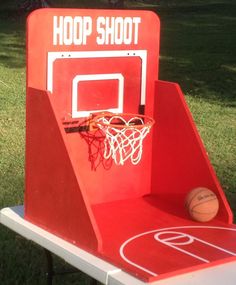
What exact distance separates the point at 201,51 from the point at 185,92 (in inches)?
235

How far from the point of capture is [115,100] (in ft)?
11.7

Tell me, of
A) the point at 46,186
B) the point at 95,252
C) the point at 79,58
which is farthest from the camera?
Answer: the point at 79,58

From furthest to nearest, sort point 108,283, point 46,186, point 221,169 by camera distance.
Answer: point 221,169 < point 46,186 < point 108,283

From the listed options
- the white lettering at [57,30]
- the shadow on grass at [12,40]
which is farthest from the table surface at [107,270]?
the shadow on grass at [12,40]

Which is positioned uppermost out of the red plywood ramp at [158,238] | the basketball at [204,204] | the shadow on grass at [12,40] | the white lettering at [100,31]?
the white lettering at [100,31]

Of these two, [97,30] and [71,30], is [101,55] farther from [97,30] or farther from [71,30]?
[71,30]

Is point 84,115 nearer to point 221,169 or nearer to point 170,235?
point 170,235

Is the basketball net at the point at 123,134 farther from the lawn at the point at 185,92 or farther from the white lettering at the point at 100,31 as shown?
the lawn at the point at 185,92

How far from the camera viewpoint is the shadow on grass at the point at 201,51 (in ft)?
38.2

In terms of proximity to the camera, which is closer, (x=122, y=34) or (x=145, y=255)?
(x=145, y=255)

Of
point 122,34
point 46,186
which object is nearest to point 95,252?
point 46,186

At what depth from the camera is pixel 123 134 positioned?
11.6 feet

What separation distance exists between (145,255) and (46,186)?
0.55 m

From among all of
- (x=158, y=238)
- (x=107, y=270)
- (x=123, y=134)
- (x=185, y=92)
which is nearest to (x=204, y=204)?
(x=158, y=238)
